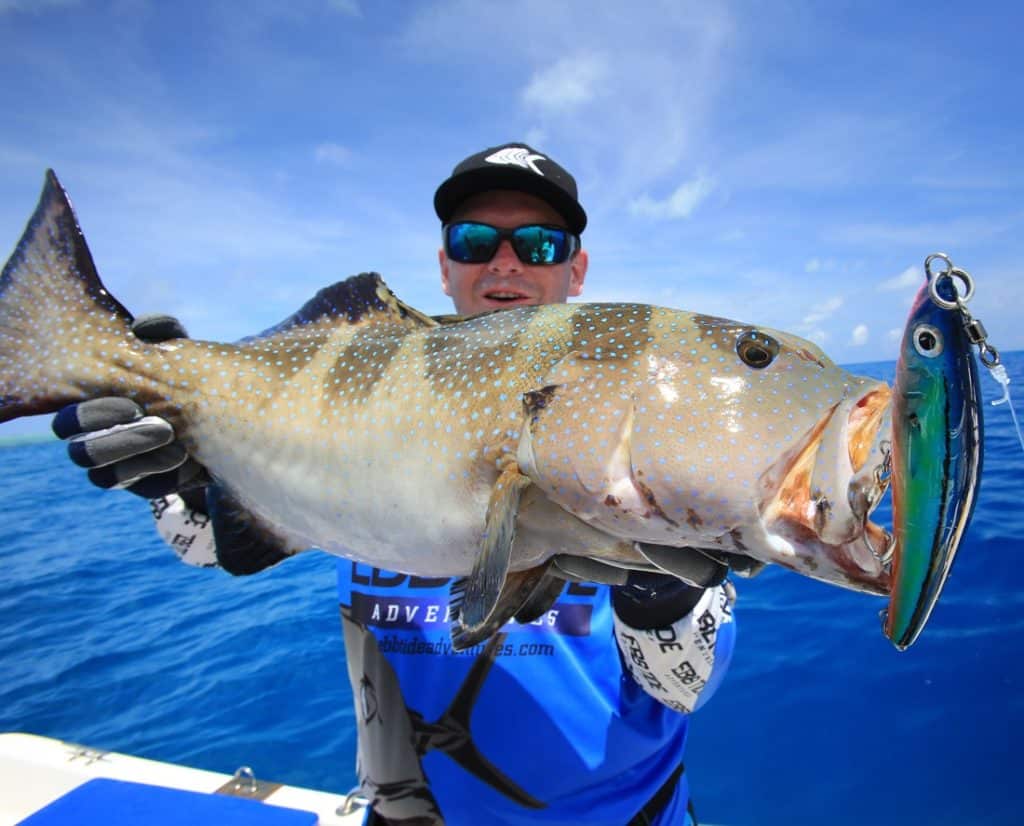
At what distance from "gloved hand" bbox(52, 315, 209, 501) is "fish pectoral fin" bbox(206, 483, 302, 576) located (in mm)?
231

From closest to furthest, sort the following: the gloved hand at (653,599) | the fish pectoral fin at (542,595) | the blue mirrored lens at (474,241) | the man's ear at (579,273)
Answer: the fish pectoral fin at (542,595) < the gloved hand at (653,599) < the blue mirrored lens at (474,241) < the man's ear at (579,273)

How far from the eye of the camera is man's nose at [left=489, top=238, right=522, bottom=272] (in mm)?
3506

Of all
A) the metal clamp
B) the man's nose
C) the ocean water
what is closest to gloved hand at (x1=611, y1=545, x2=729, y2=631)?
the man's nose

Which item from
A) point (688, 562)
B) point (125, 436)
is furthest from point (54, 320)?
point (688, 562)

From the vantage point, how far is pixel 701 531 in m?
1.54

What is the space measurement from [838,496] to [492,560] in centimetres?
87

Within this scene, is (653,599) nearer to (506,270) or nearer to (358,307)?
(358,307)

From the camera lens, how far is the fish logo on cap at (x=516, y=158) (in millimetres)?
3398

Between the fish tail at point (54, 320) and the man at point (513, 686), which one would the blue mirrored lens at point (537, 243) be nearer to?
the man at point (513, 686)

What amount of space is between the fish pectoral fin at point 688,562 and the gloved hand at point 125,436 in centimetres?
186

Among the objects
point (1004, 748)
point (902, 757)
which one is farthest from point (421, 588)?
point (1004, 748)

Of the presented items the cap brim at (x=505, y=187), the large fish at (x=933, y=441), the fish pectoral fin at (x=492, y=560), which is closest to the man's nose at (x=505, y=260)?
the cap brim at (x=505, y=187)

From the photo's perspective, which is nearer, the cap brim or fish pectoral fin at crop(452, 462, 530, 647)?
fish pectoral fin at crop(452, 462, 530, 647)

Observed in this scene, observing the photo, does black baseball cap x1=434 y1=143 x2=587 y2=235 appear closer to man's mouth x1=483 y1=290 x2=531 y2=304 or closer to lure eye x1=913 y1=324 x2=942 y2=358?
man's mouth x1=483 y1=290 x2=531 y2=304
